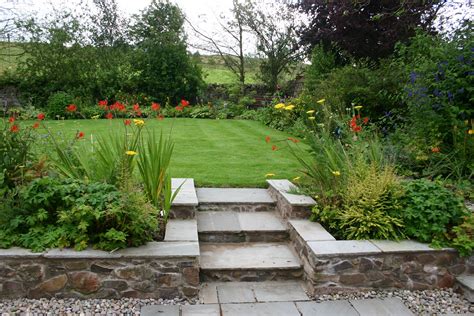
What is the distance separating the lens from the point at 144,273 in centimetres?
283

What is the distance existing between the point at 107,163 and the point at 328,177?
2046 mm

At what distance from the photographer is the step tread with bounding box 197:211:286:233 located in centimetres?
359

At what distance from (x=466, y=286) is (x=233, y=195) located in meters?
2.27

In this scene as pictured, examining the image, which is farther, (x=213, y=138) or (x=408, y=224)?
(x=213, y=138)

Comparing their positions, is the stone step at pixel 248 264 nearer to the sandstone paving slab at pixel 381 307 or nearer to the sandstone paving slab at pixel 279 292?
the sandstone paving slab at pixel 279 292

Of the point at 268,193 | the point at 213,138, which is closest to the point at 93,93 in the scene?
the point at 213,138

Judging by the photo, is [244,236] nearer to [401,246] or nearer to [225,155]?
[401,246]

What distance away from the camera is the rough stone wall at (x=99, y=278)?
2736 millimetres

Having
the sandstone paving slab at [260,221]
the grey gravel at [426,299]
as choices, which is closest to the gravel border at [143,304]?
the grey gravel at [426,299]

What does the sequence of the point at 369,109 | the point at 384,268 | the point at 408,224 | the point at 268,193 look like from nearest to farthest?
the point at 384,268 < the point at 408,224 < the point at 268,193 < the point at 369,109

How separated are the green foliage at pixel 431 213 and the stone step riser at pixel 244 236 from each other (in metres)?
1.09

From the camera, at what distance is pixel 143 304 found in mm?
2791

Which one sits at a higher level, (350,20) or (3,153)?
(350,20)

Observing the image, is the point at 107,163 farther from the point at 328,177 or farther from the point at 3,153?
the point at 328,177
